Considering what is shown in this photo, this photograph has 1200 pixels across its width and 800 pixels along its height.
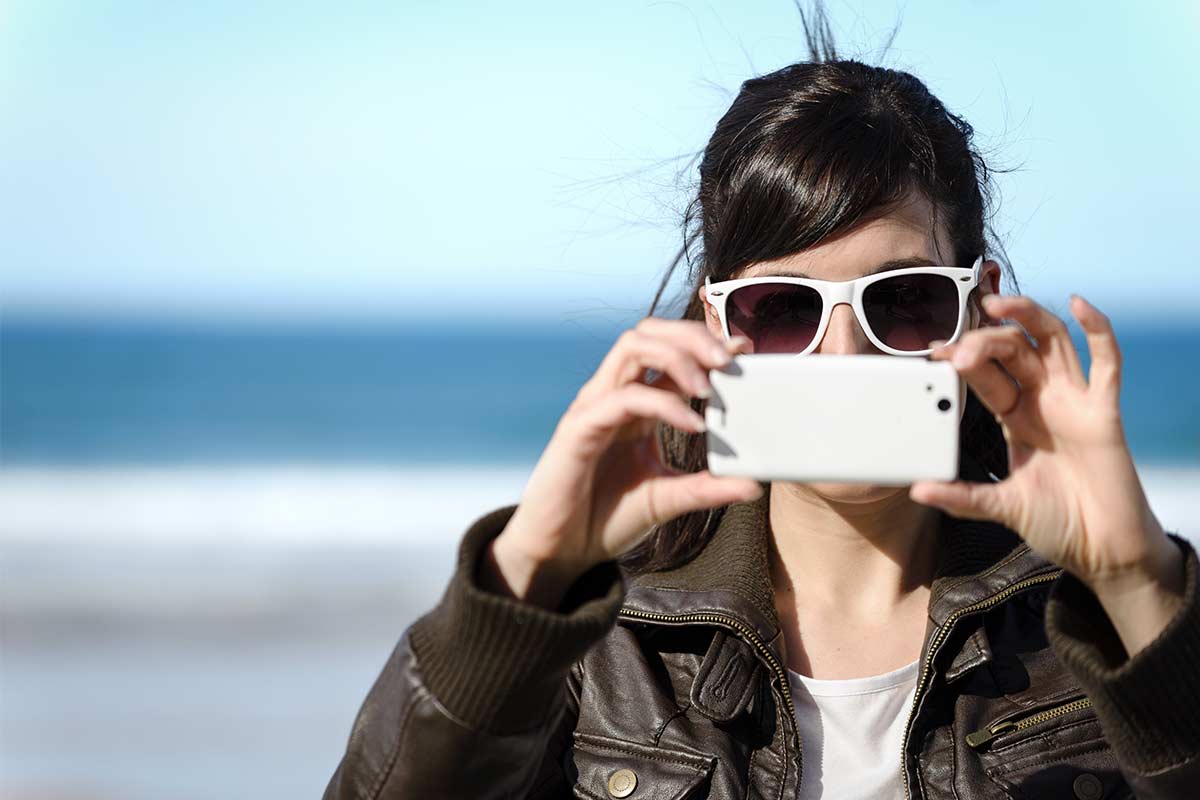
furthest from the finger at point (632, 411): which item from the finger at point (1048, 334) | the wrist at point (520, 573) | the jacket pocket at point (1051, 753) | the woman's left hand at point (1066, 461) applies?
the jacket pocket at point (1051, 753)

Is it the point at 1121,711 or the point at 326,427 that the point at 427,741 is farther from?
the point at 326,427

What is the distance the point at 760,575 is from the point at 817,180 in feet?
2.25

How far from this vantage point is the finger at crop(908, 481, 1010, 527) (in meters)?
1.61

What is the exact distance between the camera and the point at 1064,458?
1701mm

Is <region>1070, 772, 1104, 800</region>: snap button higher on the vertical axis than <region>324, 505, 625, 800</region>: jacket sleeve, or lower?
lower

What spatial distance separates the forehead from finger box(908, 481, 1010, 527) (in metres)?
0.67

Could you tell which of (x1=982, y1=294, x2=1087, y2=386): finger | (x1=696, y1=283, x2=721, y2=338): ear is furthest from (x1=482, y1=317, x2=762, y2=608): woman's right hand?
(x1=696, y1=283, x2=721, y2=338): ear

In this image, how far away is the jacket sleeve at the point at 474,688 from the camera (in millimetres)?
1708

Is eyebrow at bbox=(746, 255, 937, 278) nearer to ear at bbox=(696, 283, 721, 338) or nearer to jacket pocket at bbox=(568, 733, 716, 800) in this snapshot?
ear at bbox=(696, 283, 721, 338)

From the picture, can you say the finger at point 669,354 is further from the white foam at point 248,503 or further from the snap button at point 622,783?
the white foam at point 248,503

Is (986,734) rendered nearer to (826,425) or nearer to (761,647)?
(761,647)

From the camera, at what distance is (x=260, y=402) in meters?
17.9

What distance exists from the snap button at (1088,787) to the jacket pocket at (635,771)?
1.84 ft

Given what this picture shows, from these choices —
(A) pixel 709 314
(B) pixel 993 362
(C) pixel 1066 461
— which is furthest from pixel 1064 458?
(A) pixel 709 314
